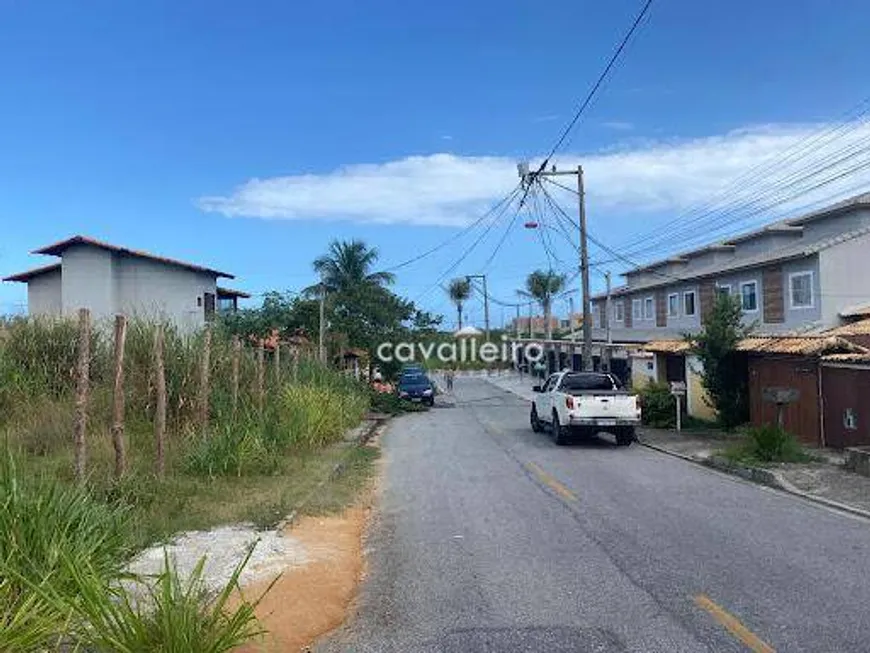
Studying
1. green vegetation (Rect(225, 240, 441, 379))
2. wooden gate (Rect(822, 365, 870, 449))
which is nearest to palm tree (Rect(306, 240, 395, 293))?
green vegetation (Rect(225, 240, 441, 379))

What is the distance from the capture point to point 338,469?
52.1 ft

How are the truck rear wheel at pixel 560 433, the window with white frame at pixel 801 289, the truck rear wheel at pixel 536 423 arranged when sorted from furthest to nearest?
the window with white frame at pixel 801 289 → the truck rear wheel at pixel 536 423 → the truck rear wheel at pixel 560 433

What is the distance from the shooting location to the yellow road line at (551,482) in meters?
13.1

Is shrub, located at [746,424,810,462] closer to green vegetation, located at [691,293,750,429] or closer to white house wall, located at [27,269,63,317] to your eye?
green vegetation, located at [691,293,750,429]

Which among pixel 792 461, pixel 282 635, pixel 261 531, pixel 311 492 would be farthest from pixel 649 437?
pixel 282 635

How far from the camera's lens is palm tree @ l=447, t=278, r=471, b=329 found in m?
104

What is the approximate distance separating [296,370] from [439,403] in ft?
79.2

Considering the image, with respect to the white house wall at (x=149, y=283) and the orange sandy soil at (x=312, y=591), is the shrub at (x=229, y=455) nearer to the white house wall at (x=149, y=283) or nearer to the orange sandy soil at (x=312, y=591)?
the orange sandy soil at (x=312, y=591)

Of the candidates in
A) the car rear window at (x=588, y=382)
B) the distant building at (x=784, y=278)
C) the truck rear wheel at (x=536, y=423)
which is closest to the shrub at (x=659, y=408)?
the distant building at (x=784, y=278)

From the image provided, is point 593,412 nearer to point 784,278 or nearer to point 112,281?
→ point 784,278

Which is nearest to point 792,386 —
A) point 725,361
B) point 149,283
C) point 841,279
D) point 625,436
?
point 725,361

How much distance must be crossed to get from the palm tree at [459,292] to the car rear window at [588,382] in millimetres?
78467

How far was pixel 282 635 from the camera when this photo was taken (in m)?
6.16

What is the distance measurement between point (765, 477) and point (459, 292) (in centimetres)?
8958
